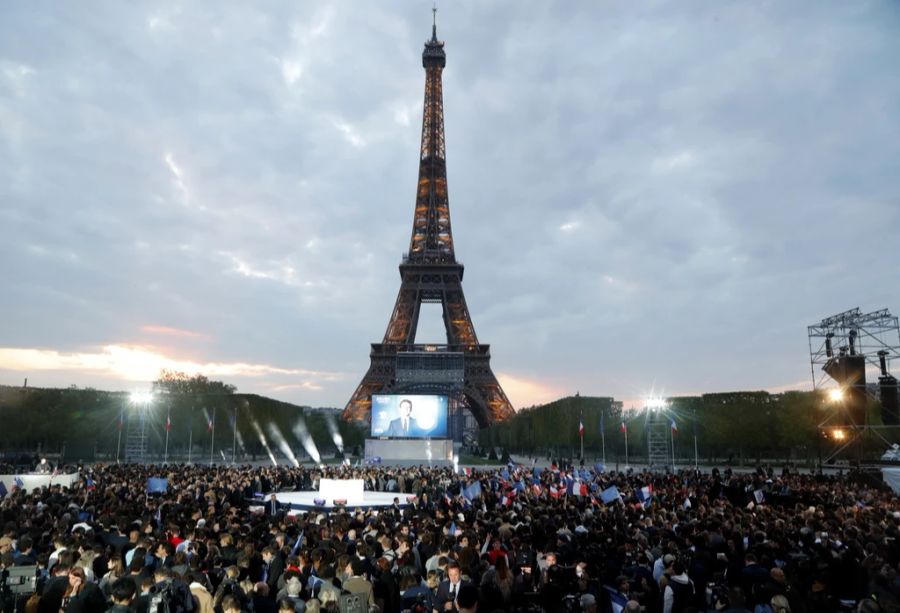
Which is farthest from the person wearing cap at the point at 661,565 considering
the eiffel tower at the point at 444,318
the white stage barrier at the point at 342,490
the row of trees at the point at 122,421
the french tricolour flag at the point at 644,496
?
the eiffel tower at the point at 444,318

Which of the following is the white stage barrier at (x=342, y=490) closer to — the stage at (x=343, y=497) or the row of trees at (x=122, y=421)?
the stage at (x=343, y=497)

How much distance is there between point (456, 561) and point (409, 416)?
43.2 metres

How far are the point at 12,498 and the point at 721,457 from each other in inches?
2643

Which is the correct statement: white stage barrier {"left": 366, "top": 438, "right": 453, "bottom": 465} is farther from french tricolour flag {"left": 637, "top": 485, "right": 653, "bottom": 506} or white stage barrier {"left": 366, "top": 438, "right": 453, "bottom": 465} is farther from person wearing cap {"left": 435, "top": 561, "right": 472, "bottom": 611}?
person wearing cap {"left": 435, "top": 561, "right": 472, "bottom": 611}

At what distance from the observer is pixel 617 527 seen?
13.5 m

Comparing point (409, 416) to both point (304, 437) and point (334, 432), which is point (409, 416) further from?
point (304, 437)

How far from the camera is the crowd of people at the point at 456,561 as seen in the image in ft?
22.1

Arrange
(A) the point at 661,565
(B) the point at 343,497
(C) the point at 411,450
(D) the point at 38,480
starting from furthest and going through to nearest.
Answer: (C) the point at 411,450 → (B) the point at 343,497 → (D) the point at 38,480 → (A) the point at 661,565

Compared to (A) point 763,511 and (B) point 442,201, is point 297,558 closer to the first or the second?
(A) point 763,511

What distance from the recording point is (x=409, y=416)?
5031 centimetres

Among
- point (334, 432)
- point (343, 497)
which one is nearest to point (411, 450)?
point (343, 497)

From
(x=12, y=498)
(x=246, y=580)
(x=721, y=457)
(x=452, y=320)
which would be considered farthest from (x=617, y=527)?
(x=452, y=320)

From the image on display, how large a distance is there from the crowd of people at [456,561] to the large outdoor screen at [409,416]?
34288 mm

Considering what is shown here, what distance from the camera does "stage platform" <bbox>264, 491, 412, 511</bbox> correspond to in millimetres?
21766
